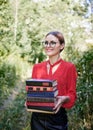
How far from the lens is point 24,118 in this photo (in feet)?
15.5

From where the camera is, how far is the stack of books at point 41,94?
2039 millimetres

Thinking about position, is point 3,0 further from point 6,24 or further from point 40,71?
point 40,71

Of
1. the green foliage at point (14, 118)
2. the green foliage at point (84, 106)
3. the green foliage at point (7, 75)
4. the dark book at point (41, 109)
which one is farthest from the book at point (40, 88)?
the green foliage at point (7, 75)

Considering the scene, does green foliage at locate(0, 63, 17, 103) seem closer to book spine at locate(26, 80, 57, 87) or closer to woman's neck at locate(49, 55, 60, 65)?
woman's neck at locate(49, 55, 60, 65)

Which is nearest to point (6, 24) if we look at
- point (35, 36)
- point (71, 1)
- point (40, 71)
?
point (35, 36)

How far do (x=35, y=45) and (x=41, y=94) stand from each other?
1222 centimetres

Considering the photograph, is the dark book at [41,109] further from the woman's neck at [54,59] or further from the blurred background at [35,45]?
the blurred background at [35,45]

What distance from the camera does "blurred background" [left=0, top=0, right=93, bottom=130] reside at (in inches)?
170

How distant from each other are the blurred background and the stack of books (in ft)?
7.04

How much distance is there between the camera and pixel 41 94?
82.1 inches

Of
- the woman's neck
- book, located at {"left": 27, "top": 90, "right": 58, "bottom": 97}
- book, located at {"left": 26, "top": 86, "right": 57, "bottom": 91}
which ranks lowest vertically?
book, located at {"left": 27, "top": 90, "right": 58, "bottom": 97}

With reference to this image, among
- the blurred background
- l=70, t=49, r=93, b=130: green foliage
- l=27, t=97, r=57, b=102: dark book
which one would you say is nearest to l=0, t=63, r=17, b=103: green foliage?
the blurred background

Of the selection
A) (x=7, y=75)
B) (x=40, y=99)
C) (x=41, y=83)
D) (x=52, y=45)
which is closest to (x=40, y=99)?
(x=40, y=99)

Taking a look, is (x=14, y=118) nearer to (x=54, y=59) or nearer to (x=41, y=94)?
(x=54, y=59)
